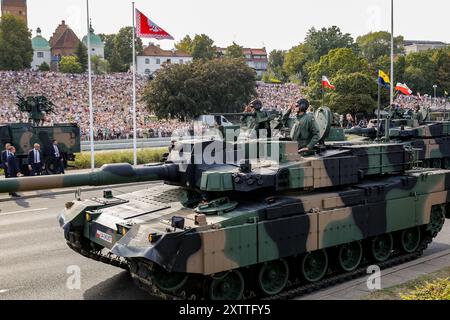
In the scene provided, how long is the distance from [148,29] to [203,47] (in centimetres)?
8857

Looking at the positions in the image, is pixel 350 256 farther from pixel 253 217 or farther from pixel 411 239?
pixel 253 217

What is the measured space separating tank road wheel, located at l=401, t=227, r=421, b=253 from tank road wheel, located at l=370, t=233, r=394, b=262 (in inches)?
20.6

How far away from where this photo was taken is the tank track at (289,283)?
9.31 metres

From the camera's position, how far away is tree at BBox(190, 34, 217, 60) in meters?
111

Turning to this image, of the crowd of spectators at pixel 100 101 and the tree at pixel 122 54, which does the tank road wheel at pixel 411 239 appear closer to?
the crowd of spectators at pixel 100 101

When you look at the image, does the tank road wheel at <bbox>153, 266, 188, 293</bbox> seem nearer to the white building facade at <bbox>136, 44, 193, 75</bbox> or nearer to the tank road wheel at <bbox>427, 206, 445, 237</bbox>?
the tank road wheel at <bbox>427, 206, 445, 237</bbox>

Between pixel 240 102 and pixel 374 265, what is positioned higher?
pixel 240 102

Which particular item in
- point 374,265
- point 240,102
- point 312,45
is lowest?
point 374,265

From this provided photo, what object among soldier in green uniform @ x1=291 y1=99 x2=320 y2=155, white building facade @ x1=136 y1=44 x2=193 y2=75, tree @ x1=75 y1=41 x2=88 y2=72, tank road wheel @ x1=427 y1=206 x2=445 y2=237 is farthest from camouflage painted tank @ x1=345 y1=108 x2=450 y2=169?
white building facade @ x1=136 y1=44 x2=193 y2=75

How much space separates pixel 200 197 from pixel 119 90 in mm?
56792

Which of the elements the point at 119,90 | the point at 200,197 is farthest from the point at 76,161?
the point at 119,90

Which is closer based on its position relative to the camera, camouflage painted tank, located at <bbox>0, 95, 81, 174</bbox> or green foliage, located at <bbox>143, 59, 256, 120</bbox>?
camouflage painted tank, located at <bbox>0, 95, 81, 174</bbox>
